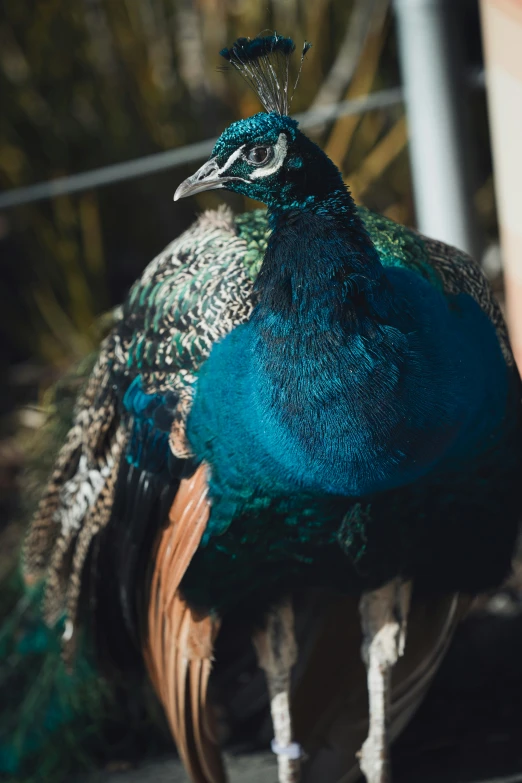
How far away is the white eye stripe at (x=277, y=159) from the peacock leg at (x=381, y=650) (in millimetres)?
870

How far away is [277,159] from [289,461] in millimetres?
482

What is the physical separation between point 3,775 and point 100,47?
2.81 meters

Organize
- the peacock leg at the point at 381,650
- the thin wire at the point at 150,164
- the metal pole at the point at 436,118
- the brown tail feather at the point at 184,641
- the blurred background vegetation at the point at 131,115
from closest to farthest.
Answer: the brown tail feather at the point at 184,641
the peacock leg at the point at 381,650
the metal pole at the point at 436,118
the thin wire at the point at 150,164
the blurred background vegetation at the point at 131,115

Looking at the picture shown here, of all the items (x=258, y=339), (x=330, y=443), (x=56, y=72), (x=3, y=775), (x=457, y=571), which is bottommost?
(x=3, y=775)

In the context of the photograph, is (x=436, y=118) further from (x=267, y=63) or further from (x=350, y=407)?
(x=350, y=407)

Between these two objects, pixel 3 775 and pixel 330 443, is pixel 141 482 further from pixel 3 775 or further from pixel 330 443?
pixel 3 775

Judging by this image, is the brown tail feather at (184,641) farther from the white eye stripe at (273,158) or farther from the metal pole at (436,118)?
the metal pole at (436,118)

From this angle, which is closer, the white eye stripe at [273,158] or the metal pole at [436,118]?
the white eye stripe at [273,158]

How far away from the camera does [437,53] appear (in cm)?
254

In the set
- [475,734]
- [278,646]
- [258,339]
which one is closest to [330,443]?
[258,339]

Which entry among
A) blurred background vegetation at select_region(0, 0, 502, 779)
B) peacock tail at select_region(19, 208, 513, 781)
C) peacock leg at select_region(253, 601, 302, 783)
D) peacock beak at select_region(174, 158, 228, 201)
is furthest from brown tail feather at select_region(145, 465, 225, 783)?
blurred background vegetation at select_region(0, 0, 502, 779)

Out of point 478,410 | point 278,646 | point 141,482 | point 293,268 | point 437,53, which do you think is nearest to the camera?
point 293,268

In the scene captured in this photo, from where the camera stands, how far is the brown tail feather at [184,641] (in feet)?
5.61

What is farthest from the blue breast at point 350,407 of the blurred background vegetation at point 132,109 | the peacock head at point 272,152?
the blurred background vegetation at point 132,109
